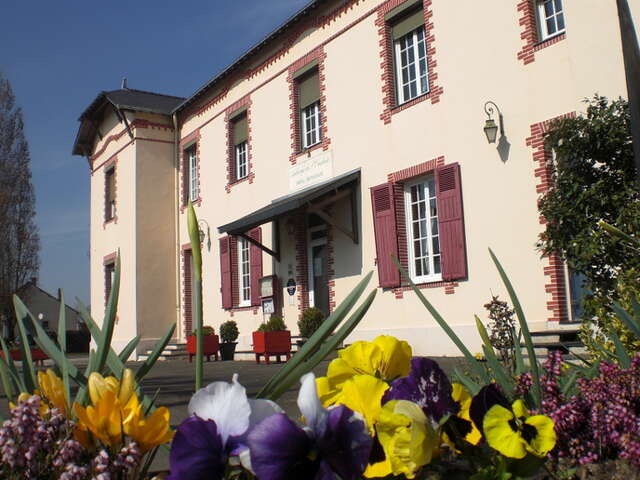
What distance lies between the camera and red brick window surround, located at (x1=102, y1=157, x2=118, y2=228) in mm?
23047

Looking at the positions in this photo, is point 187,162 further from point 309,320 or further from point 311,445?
point 311,445

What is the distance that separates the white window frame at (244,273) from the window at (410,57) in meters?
6.38

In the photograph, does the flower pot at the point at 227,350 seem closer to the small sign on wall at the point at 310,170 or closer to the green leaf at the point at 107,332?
the small sign on wall at the point at 310,170

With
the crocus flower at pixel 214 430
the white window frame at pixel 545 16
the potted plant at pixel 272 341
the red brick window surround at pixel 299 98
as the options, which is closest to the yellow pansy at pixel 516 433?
the crocus flower at pixel 214 430

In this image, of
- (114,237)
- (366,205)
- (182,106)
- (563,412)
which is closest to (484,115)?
(366,205)

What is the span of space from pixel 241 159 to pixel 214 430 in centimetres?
1772

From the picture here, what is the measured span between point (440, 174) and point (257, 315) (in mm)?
6698

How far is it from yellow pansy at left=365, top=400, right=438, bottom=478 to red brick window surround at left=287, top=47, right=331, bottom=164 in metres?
13.8

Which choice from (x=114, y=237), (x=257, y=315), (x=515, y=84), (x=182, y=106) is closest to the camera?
(x=515, y=84)

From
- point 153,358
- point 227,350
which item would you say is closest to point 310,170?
point 227,350

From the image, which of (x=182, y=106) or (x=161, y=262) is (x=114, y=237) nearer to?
(x=161, y=262)

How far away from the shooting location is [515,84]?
34.1 ft

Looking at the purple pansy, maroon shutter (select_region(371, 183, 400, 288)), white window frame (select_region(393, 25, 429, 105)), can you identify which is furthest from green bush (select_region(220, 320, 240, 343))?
the purple pansy

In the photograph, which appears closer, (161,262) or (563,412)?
(563,412)
